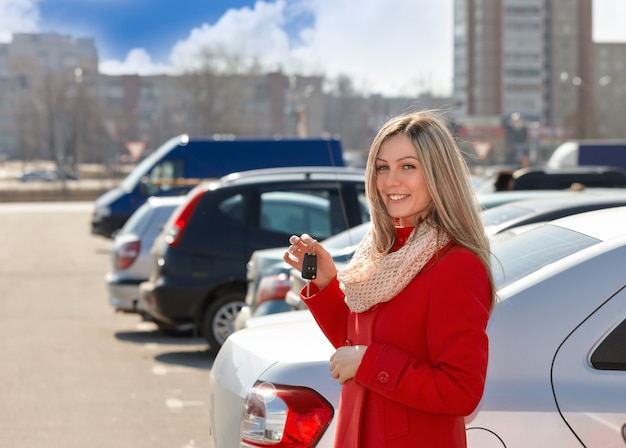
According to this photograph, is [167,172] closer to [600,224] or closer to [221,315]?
[221,315]

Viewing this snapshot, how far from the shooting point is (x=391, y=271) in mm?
2871

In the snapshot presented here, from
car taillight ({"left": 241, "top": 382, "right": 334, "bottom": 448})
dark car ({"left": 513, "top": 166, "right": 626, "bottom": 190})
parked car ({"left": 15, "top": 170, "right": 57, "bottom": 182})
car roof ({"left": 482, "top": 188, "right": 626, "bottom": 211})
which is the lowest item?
parked car ({"left": 15, "top": 170, "right": 57, "bottom": 182})

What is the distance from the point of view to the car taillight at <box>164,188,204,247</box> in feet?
36.3

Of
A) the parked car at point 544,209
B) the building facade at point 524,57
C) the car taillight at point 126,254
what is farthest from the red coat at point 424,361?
the building facade at point 524,57

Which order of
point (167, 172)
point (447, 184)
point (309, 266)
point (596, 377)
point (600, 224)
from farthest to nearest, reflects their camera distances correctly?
1. point (167, 172)
2. point (600, 224)
3. point (596, 377)
4. point (309, 266)
5. point (447, 184)

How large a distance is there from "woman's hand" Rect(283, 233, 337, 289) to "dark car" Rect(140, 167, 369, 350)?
7.76m

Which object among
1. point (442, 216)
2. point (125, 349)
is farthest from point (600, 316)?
point (125, 349)

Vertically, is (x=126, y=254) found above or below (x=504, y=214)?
below

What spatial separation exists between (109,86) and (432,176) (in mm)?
128691

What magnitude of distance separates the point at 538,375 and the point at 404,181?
97 centimetres

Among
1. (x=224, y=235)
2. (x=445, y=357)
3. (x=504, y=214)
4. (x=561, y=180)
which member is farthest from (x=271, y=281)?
(x=561, y=180)

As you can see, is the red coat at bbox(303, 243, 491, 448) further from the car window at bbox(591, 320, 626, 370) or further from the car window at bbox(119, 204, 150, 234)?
the car window at bbox(119, 204, 150, 234)

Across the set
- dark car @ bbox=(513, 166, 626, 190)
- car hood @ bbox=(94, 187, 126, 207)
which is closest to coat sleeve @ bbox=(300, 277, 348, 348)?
dark car @ bbox=(513, 166, 626, 190)

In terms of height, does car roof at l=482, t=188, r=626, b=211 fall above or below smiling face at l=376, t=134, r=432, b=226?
below
